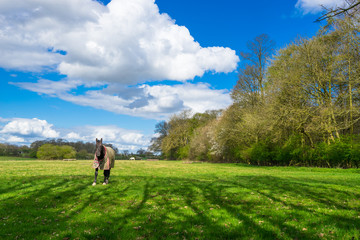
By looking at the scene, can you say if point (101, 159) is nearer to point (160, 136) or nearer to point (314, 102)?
point (314, 102)

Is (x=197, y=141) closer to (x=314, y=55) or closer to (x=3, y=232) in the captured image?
(x=314, y=55)

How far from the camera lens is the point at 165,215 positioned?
26.4 ft

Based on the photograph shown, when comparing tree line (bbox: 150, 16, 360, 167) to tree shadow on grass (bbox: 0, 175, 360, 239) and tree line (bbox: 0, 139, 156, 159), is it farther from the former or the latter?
tree line (bbox: 0, 139, 156, 159)

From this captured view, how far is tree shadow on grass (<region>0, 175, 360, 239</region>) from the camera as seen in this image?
639cm

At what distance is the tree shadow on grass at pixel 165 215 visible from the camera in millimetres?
6395

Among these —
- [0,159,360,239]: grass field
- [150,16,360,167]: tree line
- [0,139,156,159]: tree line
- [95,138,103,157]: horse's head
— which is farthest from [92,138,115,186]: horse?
[0,139,156,159]: tree line

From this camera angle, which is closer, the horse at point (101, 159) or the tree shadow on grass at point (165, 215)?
the tree shadow on grass at point (165, 215)

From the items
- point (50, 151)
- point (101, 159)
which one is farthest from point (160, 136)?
point (101, 159)

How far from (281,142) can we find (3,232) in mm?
42505

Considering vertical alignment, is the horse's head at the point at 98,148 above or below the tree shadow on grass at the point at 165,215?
above

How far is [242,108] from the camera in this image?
48.7 metres

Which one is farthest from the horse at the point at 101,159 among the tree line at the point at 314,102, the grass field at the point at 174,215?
the tree line at the point at 314,102

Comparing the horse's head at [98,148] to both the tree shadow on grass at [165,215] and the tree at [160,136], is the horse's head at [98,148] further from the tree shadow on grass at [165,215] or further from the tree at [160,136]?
the tree at [160,136]

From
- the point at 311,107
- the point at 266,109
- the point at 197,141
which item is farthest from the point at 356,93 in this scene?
the point at 197,141
